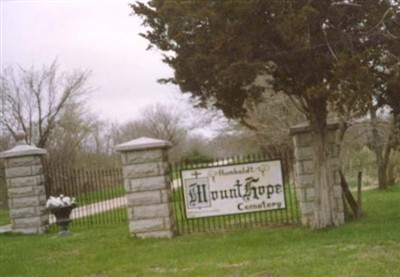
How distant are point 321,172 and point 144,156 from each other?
3.43 meters

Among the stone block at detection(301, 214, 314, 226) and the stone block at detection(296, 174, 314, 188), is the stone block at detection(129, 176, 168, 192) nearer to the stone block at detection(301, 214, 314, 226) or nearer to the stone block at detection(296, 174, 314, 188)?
the stone block at detection(296, 174, 314, 188)

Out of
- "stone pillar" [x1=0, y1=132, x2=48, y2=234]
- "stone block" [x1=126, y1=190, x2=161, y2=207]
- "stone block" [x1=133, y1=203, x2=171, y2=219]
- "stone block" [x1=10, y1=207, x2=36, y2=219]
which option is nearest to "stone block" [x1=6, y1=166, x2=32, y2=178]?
"stone pillar" [x1=0, y1=132, x2=48, y2=234]

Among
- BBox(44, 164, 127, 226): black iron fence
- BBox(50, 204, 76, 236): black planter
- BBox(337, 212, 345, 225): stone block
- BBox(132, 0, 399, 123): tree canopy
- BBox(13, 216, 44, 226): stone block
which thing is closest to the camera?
BBox(132, 0, 399, 123): tree canopy

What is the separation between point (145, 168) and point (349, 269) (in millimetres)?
5456

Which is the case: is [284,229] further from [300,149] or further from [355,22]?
[355,22]

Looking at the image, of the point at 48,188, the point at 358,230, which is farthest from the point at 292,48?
the point at 48,188

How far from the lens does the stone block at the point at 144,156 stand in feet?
37.0

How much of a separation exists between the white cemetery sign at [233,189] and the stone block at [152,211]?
51cm

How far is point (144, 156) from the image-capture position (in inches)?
444

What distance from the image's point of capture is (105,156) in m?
38.2

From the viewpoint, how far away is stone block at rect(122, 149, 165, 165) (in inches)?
444

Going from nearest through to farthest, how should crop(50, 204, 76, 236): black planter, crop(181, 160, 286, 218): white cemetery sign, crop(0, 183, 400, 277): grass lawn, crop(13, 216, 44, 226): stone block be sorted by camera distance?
crop(0, 183, 400, 277): grass lawn < crop(181, 160, 286, 218): white cemetery sign < crop(50, 204, 76, 236): black planter < crop(13, 216, 44, 226): stone block

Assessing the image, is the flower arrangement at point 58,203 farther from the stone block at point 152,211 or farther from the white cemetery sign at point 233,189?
the white cemetery sign at point 233,189

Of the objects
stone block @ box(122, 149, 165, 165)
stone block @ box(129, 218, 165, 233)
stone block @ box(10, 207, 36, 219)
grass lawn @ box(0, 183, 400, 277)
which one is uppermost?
stone block @ box(122, 149, 165, 165)
